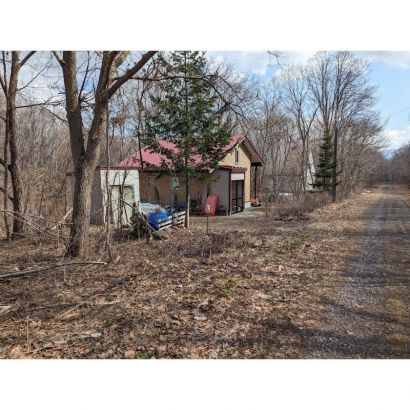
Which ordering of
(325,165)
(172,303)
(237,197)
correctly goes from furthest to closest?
(325,165) < (237,197) < (172,303)

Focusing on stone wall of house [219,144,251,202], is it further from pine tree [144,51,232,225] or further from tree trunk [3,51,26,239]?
tree trunk [3,51,26,239]

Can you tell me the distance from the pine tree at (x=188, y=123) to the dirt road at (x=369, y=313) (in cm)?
858

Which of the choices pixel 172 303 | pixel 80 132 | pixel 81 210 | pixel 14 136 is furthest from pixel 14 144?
pixel 172 303

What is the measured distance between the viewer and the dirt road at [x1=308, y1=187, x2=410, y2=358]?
11.4ft

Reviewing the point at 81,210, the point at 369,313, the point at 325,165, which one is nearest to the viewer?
the point at 369,313

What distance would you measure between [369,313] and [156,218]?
336 inches

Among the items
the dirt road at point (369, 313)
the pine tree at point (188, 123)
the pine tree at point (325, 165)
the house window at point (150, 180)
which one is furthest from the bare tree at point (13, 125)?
the pine tree at point (325, 165)

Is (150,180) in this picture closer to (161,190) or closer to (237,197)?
(161,190)

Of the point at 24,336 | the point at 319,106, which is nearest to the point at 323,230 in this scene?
the point at 24,336

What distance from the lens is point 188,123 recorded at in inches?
Result: 539

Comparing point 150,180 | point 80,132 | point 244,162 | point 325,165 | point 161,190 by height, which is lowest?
point 161,190

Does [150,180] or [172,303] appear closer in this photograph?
[172,303]

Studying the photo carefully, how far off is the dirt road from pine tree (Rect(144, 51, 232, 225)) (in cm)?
858

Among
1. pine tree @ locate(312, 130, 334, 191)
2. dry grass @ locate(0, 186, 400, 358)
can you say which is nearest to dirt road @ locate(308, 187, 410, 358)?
dry grass @ locate(0, 186, 400, 358)
